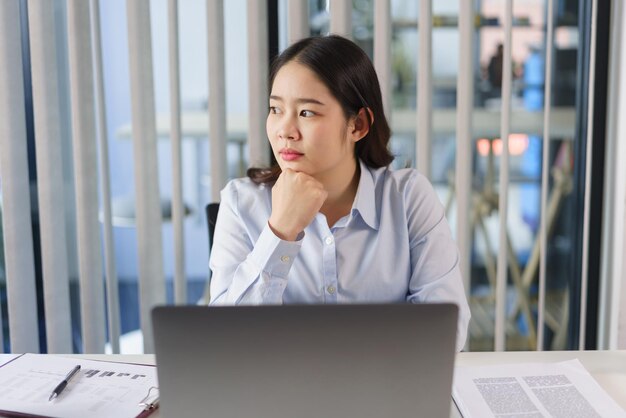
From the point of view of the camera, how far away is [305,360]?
2.73 feet

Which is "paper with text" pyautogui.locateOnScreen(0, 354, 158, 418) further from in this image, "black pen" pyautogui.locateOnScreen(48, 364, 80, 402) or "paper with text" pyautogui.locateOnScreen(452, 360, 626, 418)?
"paper with text" pyautogui.locateOnScreen(452, 360, 626, 418)

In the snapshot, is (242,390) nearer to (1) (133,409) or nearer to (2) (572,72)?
(1) (133,409)

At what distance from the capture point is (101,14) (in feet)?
7.86

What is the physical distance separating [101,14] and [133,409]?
1.68m

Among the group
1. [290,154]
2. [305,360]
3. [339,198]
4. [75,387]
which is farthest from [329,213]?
[305,360]

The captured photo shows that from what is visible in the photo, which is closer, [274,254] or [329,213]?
[274,254]

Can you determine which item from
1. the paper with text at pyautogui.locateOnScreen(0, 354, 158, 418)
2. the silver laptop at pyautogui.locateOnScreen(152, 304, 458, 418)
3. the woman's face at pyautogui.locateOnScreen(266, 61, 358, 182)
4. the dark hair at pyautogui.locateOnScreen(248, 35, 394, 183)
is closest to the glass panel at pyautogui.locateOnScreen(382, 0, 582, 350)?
the dark hair at pyautogui.locateOnScreen(248, 35, 394, 183)

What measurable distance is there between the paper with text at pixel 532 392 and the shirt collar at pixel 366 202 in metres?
0.44

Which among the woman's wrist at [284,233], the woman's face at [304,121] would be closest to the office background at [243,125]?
the woman's face at [304,121]

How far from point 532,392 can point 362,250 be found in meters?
0.56

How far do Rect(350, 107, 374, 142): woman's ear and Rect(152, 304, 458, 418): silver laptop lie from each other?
875 mm

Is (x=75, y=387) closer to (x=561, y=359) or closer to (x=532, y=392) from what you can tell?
(x=532, y=392)

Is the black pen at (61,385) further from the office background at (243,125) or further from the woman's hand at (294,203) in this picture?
the office background at (243,125)

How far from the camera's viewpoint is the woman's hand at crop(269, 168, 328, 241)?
4.79 feet
